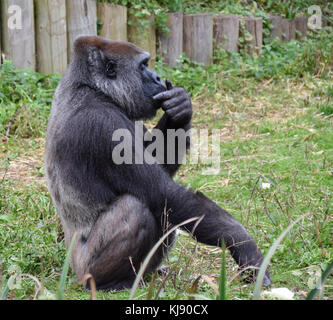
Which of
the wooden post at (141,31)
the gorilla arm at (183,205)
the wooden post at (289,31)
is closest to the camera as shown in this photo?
the gorilla arm at (183,205)

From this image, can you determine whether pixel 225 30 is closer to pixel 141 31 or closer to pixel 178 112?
pixel 141 31

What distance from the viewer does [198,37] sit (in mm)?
8617

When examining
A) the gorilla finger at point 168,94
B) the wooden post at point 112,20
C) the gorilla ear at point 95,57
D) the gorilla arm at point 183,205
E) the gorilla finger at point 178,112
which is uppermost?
the wooden post at point 112,20

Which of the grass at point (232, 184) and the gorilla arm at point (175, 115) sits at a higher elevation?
the gorilla arm at point (175, 115)

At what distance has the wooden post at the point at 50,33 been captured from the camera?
6.98 meters

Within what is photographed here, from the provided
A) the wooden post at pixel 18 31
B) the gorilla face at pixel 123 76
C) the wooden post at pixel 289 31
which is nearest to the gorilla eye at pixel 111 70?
the gorilla face at pixel 123 76

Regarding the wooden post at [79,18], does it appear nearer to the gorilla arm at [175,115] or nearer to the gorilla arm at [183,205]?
the gorilla arm at [175,115]

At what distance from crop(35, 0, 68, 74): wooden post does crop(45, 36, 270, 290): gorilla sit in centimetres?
371

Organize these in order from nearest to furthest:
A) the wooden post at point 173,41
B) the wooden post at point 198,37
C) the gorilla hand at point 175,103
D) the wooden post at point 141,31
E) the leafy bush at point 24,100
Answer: the gorilla hand at point 175,103
the leafy bush at point 24,100
the wooden post at point 141,31
the wooden post at point 173,41
the wooden post at point 198,37

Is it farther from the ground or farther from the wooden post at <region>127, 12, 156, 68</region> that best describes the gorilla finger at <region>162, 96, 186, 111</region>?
the wooden post at <region>127, 12, 156, 68</region>

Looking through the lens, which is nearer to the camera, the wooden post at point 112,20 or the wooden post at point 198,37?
the wooden post at point 112,20

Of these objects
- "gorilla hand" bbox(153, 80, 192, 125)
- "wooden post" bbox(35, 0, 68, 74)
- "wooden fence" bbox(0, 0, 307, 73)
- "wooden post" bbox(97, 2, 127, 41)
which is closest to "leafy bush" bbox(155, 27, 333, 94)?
"wooden fence" bbox(0, 0, 307, 73)

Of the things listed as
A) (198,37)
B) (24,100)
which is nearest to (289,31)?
(198,37)
